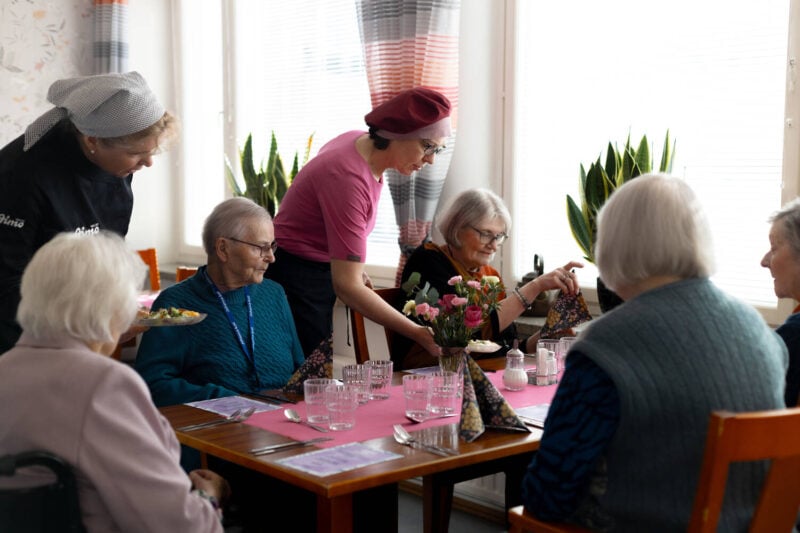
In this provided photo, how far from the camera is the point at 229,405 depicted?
254cm

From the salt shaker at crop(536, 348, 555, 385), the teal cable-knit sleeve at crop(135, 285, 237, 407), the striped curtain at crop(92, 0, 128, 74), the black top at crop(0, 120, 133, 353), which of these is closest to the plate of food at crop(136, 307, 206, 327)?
the teal cable-knit sleeve at crop(135, 285, 237, 407)

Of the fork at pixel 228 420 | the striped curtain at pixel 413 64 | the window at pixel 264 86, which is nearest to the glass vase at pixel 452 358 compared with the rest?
the fork at pixel 228 420

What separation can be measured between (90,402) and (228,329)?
4.29ft

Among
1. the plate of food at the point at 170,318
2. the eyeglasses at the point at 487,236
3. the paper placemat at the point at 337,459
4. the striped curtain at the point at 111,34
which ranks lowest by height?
the paper placemat at the point at 337,459

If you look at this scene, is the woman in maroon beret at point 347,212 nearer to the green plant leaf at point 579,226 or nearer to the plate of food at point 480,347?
the plate of food at point 480,347

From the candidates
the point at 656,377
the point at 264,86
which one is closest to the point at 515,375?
the point at 656,377

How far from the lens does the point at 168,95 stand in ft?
20.6

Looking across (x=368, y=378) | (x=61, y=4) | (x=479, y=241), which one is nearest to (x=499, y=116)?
(x=479, y=241)

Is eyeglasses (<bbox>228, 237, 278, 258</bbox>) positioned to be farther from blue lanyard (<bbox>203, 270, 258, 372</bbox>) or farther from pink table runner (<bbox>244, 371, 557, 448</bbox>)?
pink table runner (<bbox>244, 371, 557, 448</bbox>)

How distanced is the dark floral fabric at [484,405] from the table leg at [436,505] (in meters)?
1.05

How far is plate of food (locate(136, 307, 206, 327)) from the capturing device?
2.62 m

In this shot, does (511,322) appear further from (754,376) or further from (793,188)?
(754,376)

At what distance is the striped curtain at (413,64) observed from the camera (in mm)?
4133

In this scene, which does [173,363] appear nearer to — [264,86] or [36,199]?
[36,199]
